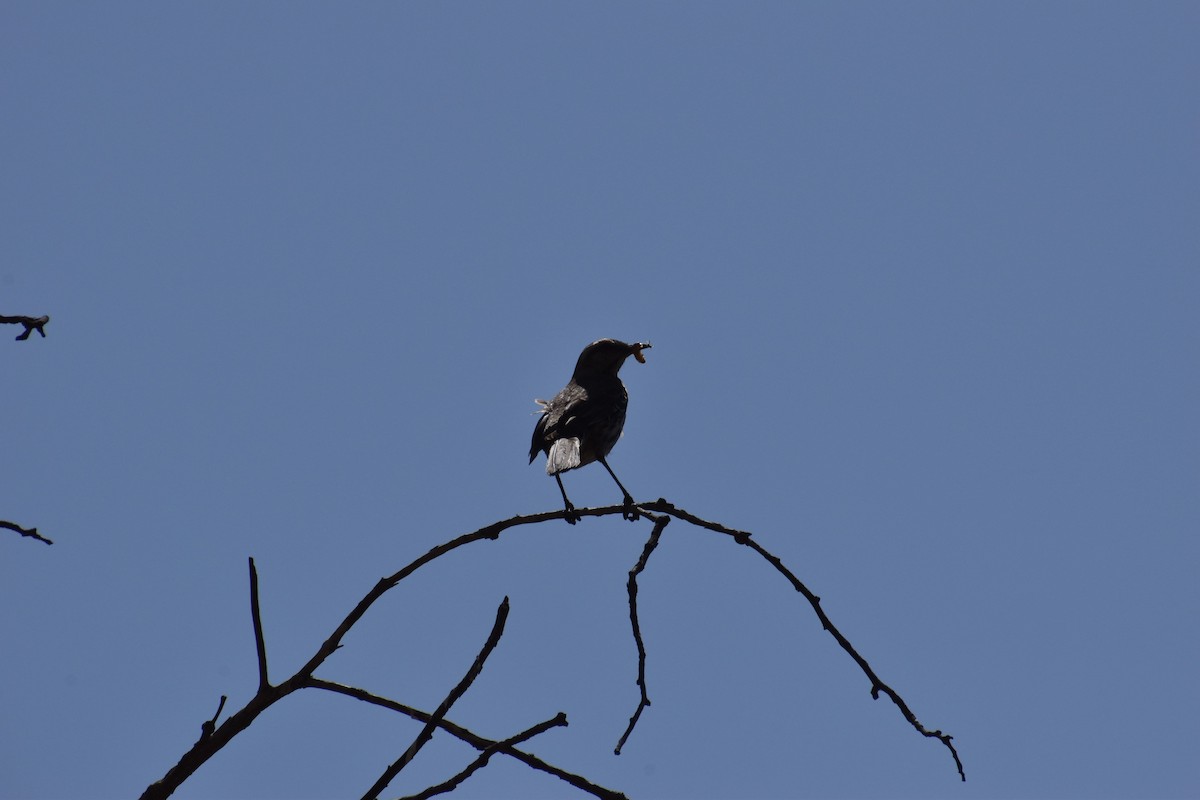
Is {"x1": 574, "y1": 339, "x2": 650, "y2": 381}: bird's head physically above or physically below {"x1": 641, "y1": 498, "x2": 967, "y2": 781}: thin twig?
above

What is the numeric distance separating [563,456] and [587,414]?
3.27ft

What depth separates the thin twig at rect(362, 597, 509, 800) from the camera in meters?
3.01

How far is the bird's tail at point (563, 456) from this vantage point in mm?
7867

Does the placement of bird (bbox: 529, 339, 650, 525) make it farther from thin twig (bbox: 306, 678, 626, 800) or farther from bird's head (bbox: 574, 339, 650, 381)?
thin twig (bbox: 306, 678, 626, 800)

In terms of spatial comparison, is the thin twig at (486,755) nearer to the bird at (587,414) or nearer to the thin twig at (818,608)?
the thin twig at (818,608)

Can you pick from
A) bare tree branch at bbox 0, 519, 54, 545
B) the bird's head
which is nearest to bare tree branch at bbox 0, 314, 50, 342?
bare tree branch at bbox 0, 519, 54, 545

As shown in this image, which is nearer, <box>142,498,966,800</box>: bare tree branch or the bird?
<box>142,498,966,800</box>: bare tree branch

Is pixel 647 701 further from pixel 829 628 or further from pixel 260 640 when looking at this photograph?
pixel 260 640

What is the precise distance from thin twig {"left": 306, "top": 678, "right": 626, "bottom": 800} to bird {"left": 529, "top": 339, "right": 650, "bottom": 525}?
4.30 m

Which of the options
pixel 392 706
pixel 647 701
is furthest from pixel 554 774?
pixel 647 701

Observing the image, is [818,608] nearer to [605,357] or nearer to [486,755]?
[486,755]

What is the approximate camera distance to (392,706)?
3.44 metres

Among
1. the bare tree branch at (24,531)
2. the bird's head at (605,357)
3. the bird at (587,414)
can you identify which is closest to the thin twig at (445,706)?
the bare tree branch at (24,531)

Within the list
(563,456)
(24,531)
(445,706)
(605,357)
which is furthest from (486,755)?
(605,357)
